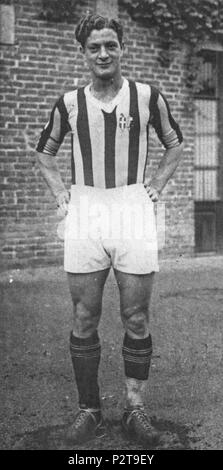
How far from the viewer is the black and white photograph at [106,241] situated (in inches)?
124

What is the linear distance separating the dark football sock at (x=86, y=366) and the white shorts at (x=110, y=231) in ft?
1.27

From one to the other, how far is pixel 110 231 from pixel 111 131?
0.49 metres

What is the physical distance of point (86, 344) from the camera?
3.26 m

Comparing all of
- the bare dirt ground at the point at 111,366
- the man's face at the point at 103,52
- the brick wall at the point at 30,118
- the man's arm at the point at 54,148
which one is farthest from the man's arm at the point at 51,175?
the brick wall at the point at 30,118

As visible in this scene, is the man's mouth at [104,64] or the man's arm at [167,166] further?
the man's arm at [167,166]

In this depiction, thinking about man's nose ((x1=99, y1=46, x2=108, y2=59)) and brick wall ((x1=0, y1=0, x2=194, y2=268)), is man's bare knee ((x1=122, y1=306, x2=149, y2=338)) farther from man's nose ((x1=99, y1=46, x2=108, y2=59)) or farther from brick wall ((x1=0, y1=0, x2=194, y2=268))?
brick wall ((x1=0, y1=0, x2=194, y2=268))

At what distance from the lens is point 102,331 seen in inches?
212

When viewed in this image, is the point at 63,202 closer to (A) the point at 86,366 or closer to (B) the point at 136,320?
(B) the point at 136,320

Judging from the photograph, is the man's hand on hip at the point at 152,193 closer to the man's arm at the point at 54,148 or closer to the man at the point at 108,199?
the man at the point at 108,199

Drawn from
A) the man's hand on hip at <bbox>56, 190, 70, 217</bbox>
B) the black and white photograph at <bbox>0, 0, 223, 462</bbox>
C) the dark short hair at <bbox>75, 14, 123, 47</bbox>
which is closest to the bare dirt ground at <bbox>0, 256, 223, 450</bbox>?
the black and white photograph at <bbox>0, 0, 223, 462</bbox>

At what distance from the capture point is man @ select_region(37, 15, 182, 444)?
10.3 ft

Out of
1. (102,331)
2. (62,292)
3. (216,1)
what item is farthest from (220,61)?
(102,331)
